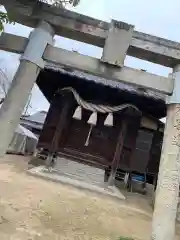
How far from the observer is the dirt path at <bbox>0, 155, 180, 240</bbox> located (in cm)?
544

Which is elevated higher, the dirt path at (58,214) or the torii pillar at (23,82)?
the torii pillar at (23,82)

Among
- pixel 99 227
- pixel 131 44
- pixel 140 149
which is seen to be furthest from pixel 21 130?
pixel 131 44

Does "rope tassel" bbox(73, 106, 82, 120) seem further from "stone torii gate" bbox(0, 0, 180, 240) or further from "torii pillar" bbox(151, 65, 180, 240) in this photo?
"torii pillar" bbox(151, 65, 180, 240)

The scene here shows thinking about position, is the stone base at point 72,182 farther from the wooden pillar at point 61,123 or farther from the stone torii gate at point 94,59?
the stone torii gate at point 94,59

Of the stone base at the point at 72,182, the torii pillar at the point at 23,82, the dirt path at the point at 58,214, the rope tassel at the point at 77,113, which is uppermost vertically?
the rope tassel at the point at 77,113

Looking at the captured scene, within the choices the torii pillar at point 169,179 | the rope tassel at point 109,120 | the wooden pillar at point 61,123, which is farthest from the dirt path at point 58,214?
the rope tassel at point 109,120

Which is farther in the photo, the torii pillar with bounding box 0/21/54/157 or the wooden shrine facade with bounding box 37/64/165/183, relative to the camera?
the wooden shrine facade with bounding box 37/64/165/183

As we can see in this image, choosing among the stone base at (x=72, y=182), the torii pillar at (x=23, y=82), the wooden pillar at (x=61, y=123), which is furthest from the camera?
the wooden pillar at (x=61, y=123)

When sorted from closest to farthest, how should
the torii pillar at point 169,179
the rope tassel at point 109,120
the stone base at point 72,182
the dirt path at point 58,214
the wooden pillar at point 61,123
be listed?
the torii pillar at point 169,179
the dirt path at point 58,214
the stone base at point 72,182
the rope tassel at point 109,120
the wooden pillar at point 61,123

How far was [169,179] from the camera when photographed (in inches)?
191

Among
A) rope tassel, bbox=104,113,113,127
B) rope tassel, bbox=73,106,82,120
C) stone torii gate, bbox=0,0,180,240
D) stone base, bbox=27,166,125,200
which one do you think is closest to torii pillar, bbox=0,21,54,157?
stone torii gate, bbox=0,0,180,240

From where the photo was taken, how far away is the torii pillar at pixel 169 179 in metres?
4.66

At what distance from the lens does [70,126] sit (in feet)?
45.2

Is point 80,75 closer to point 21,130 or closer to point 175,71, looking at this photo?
point 175,71
